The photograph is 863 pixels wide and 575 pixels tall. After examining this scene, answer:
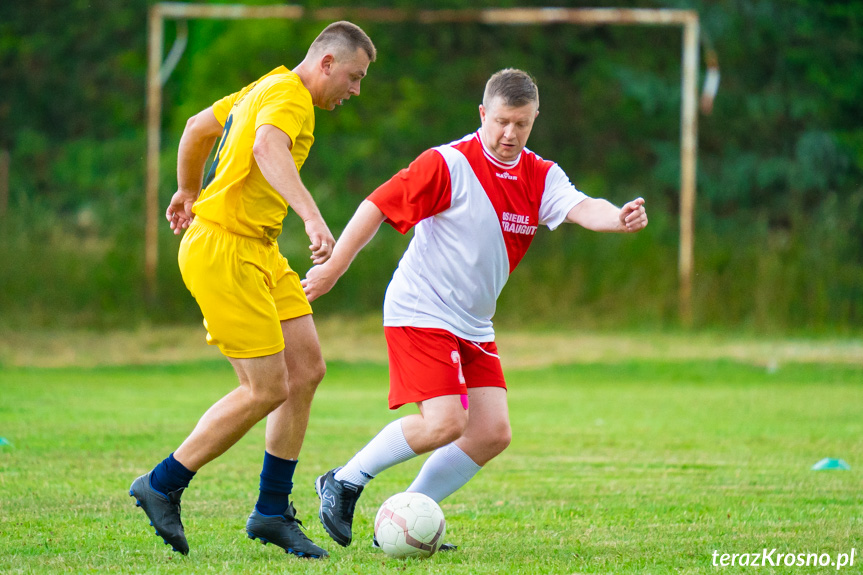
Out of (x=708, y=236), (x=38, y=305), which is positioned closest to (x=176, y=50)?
(x=38, y=305)

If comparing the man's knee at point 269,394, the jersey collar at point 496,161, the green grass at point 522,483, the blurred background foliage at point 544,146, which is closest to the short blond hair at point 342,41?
the jersey collar at point 496,161

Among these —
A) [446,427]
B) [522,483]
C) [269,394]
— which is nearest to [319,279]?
[269,394]

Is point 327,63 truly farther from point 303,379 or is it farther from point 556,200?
point 303,379

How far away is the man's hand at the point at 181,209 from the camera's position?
4.91 meters

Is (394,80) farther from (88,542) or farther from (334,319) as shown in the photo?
(88,542)

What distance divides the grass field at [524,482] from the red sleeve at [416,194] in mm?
1339

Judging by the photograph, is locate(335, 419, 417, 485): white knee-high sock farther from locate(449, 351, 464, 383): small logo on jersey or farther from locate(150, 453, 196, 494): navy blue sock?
locate(150, 453, 196, 494): navy blue sock

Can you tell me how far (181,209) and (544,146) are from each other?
1943cm

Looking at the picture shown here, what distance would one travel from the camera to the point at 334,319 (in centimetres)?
1764

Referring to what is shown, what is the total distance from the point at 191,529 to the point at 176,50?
1311cm

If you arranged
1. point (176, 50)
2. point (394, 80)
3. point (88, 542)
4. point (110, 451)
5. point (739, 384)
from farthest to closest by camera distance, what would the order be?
point (394, 80) < point (176, 50) < point (739, 384) < point (110, 451) < point (88, 542)

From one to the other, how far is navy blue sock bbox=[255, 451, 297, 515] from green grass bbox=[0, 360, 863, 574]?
0.18m

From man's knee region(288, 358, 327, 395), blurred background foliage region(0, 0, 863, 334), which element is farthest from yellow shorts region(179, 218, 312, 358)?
blurred background foliage region(0, 0, 863, 334)

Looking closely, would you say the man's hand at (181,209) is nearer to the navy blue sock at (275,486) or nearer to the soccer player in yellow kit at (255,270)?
the soccer player in yellow kit at (255,270)
